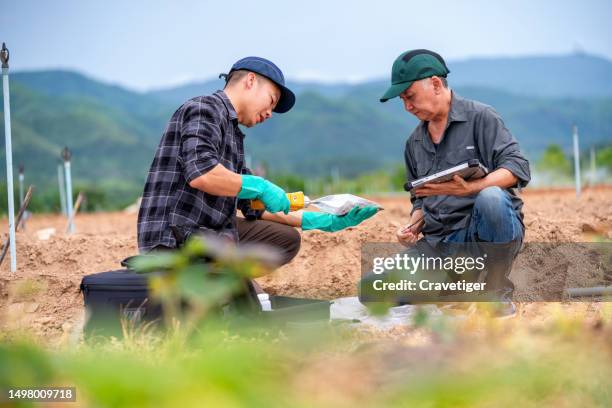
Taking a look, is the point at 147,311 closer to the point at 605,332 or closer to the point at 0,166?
the point at 605,332

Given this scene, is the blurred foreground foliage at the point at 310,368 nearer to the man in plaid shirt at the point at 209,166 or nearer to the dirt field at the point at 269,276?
the man in plaid shirt at the point at 209,166

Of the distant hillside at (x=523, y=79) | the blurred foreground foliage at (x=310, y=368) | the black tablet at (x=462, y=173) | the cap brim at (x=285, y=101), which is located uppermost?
the distant hillside at (x=523, y=79)

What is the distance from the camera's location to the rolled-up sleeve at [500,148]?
326 centimetres

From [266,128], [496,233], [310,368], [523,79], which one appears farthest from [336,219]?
[523,79]

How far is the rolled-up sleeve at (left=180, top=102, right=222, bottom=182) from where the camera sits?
9.47ft

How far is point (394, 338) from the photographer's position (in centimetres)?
257

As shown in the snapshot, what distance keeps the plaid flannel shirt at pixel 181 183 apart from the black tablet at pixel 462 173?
923 mm

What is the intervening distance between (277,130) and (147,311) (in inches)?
2388

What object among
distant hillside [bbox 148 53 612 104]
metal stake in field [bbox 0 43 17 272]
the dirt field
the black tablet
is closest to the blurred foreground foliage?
the black tablet

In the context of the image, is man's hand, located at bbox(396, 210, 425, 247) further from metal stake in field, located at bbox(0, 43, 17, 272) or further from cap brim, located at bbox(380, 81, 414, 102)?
metal stake in field, located at bbox(0, 43, 17, 272)

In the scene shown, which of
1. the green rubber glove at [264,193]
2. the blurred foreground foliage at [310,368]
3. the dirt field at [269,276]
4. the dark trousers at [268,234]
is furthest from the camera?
the dirt field at [269,276]

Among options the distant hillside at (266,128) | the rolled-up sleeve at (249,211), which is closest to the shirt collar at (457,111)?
the rolled-up sleeve at (249,211)

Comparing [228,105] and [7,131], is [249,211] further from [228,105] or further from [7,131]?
[7,131]

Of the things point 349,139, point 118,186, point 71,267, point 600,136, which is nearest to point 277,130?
point 349,139
